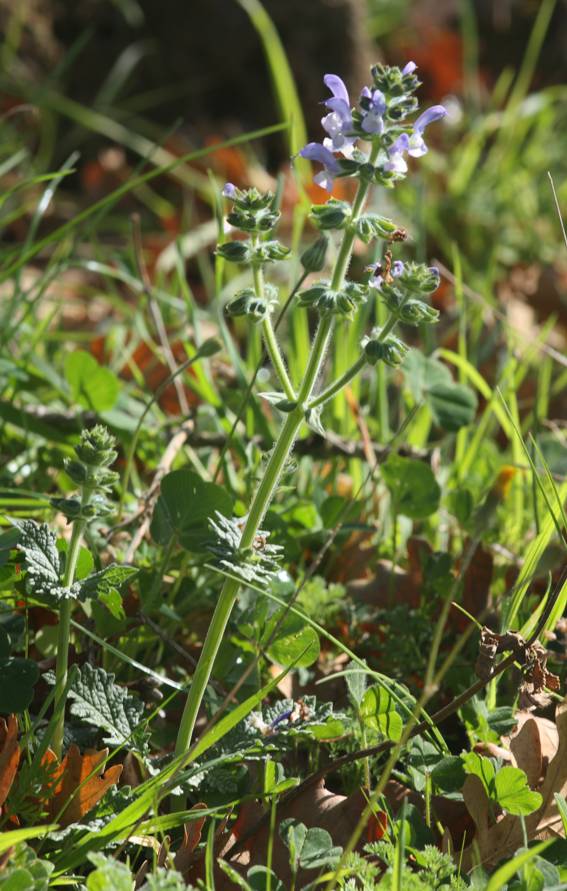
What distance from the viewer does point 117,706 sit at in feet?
4.15

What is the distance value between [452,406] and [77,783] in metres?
1.10

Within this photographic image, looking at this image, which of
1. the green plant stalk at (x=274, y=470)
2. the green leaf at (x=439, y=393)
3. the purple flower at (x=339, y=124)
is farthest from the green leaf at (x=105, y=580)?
the green leaf at (x=439, y=393)

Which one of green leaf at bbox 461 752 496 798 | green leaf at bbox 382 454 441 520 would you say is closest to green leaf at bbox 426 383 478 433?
green leaf at bbox 382 454 441 520

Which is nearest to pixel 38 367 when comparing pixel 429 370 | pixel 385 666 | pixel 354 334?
pixel 354 334

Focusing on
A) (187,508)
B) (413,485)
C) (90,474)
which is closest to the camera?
(90,474)

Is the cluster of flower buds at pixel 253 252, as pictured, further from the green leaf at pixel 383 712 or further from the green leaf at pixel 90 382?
the green leaf at pixel 90 382

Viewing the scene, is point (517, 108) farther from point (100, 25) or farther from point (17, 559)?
point (17, 559)

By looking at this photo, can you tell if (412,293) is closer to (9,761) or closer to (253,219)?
(253,219)

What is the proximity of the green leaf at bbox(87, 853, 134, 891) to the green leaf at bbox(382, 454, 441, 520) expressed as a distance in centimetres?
90

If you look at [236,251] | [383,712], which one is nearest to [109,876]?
[383,712]

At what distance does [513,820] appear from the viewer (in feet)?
4.16

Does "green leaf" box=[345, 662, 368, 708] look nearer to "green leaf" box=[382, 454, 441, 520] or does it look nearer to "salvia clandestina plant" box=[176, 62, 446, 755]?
"salvia clandestina plant" box=[176, 62, 446, 755]

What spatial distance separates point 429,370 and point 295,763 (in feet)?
3.00

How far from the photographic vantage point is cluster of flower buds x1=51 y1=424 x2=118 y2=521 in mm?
1188
